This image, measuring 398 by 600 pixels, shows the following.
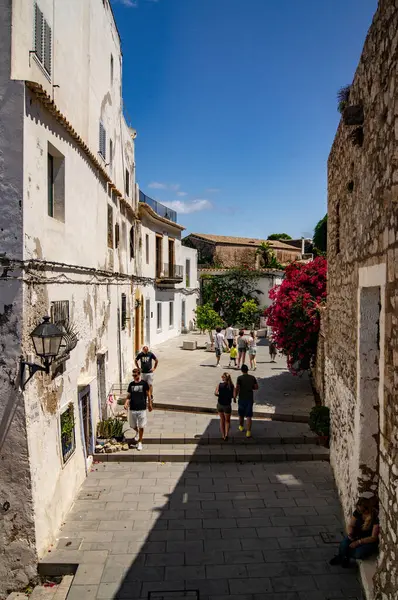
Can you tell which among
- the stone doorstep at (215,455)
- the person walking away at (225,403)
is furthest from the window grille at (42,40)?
the stone doorstep at (215,455)

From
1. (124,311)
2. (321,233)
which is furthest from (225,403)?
(321,233)

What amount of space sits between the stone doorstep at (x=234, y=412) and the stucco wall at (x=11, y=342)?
6426 mm

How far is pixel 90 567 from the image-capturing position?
5.93 m

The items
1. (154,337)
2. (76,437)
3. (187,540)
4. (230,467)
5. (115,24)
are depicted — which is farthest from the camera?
(154,337)

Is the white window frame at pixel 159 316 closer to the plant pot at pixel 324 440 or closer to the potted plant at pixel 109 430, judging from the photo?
the potted plant at pixel 109 430

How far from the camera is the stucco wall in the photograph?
220 inches

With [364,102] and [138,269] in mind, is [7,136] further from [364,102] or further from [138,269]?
[138,269]

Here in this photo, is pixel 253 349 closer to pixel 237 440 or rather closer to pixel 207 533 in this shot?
pixel 237 440

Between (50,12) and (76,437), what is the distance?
6880 millimetres

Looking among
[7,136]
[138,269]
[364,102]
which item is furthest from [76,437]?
[138,269]

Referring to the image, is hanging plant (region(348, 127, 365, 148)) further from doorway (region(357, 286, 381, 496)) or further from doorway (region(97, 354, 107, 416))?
doorway (region(97, 354, 107, 416))

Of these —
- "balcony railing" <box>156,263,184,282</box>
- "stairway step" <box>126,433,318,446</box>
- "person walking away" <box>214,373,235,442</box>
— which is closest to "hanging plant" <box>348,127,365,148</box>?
"person walking away" <box>214,373,235,442</box>

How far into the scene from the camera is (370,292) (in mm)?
5789

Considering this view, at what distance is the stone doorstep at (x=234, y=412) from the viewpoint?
1098 cm
